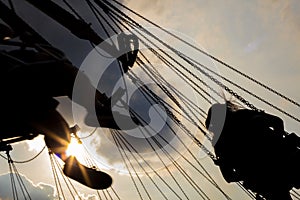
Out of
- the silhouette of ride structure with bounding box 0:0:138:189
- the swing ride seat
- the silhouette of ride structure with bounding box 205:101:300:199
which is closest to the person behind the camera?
the silhouette of ride structure with bounding box 0:0:138:189

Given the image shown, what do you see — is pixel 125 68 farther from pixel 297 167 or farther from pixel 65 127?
pixel 297 167

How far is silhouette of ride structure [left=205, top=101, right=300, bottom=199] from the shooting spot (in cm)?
785

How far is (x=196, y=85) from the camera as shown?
10297mm

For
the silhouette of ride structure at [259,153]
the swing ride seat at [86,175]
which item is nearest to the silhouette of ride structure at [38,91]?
the swing ride seat at [86,175]

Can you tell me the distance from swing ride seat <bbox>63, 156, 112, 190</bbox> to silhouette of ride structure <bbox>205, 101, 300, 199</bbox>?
3.43m

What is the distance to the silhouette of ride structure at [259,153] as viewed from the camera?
7848 mm

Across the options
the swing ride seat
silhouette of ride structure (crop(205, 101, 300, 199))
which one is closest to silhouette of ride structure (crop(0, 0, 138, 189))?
the swing ride seat

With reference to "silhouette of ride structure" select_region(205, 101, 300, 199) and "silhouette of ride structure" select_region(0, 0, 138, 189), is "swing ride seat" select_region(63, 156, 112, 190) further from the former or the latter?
"silhouette of ride structure" select_region(205, 101, 300, 199)

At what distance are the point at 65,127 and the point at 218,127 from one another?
14.5 ft

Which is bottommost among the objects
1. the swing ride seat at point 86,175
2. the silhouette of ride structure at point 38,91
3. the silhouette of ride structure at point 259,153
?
the silhouette of ride structure at point 259,153

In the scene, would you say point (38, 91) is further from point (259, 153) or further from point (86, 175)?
point (259, 153)

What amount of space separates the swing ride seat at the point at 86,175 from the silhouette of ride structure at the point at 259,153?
3.43m

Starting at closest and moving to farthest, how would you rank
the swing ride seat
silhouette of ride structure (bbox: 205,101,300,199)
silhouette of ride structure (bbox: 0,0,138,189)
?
silhouette of ride structure (bbox: 0,0,138,189) < the swing ride seat < silhouette of ride structure (bbox: 205,101,300,199)

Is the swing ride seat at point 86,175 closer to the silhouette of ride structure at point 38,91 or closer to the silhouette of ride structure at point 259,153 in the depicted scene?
the silhouette of ride structure at point 38,91
